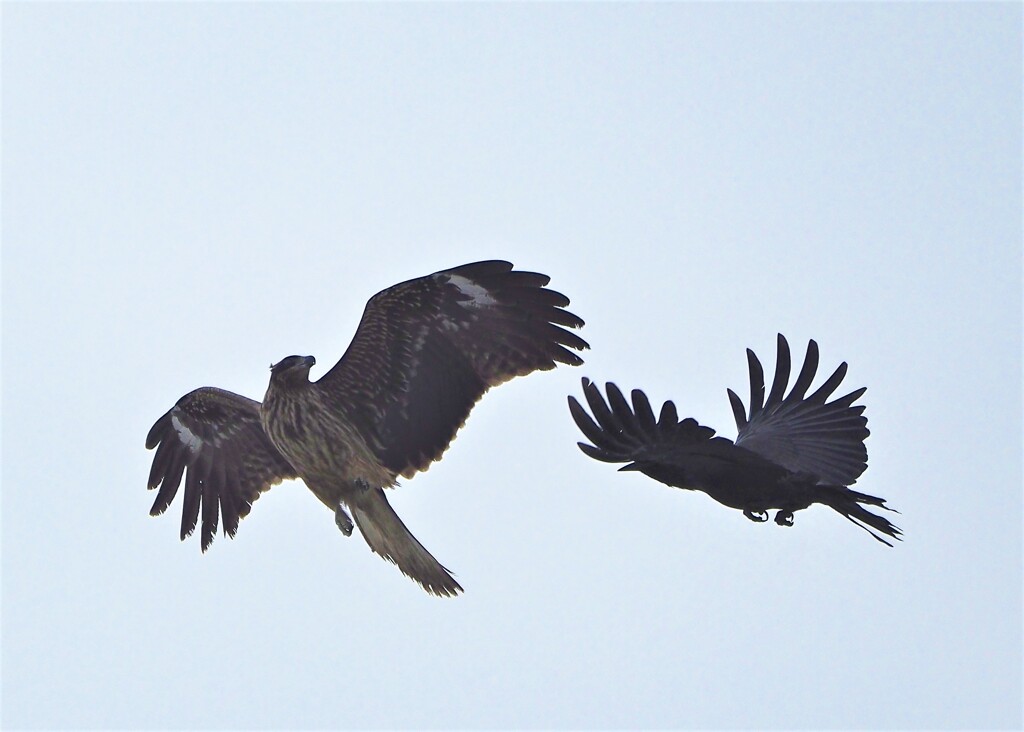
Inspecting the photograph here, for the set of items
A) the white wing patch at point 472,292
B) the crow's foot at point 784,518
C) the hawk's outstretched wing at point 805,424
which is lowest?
the crow's foot at point 784,518

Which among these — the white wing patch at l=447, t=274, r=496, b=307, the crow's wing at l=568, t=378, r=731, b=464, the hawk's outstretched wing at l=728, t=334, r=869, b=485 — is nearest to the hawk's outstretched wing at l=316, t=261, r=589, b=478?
the white wing patch at l=447, t=274, r=496, b=307

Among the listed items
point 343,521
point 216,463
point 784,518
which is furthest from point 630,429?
point 216,463

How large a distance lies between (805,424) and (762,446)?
21.5 inches

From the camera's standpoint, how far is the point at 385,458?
41.7ft

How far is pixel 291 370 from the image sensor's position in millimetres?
12477

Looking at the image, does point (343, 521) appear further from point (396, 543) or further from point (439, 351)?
point (439, 351)

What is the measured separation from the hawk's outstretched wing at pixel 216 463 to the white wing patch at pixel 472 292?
9.43 ft

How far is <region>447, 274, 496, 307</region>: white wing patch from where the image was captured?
12.1m

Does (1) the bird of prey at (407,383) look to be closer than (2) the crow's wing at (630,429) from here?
No

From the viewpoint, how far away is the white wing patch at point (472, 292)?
1206 cm

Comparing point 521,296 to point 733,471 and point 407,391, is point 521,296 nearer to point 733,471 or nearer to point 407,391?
point 407,391

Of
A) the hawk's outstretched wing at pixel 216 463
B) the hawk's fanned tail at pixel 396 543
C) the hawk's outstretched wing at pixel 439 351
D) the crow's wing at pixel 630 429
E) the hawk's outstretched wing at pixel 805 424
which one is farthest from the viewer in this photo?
the hawk's outstretched wing at pixel 216 463

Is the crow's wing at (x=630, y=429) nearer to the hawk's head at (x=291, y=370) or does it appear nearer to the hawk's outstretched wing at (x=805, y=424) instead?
the hawk's outstretched wing at (x=805, y=424)

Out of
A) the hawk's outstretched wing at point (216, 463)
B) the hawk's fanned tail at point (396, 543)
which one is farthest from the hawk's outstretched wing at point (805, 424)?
the hawk's outstretched wing at point (216, 463)
